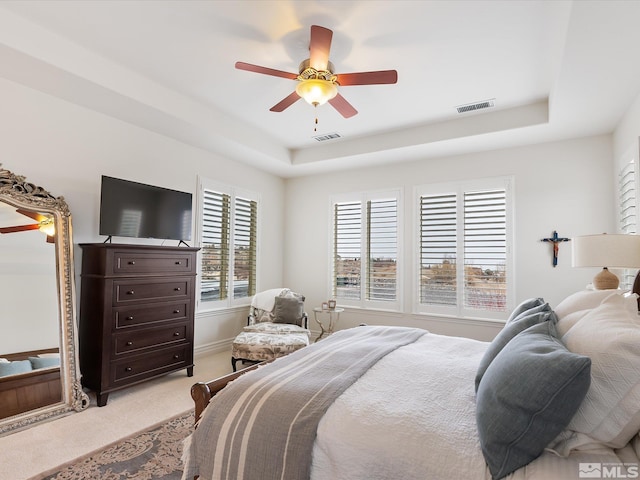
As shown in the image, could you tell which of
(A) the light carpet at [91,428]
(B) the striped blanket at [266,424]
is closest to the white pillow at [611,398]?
(B) the striped blanket at [266,424]

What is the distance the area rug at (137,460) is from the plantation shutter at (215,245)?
87.9 inches

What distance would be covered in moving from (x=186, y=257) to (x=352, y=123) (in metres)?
2.49

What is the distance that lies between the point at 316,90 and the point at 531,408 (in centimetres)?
241

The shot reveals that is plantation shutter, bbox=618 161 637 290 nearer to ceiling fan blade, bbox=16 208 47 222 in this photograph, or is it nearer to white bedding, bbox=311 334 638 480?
white bedding, bbox=311 334 638 480

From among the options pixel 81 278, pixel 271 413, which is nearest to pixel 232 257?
pixel 81 278

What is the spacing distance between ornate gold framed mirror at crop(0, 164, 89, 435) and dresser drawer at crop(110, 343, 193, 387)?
0.97 feet

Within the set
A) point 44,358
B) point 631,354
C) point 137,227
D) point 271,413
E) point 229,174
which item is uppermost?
point 229,174

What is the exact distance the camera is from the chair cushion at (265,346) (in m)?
3.90

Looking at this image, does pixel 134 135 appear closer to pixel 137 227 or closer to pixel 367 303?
pixel 137 227

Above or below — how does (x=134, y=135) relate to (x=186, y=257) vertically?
above

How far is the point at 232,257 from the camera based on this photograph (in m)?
5.09

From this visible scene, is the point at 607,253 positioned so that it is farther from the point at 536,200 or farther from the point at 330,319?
the point at 330,319

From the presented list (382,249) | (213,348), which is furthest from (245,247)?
(382,249)

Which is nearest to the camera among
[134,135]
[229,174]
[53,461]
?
[53,461]
